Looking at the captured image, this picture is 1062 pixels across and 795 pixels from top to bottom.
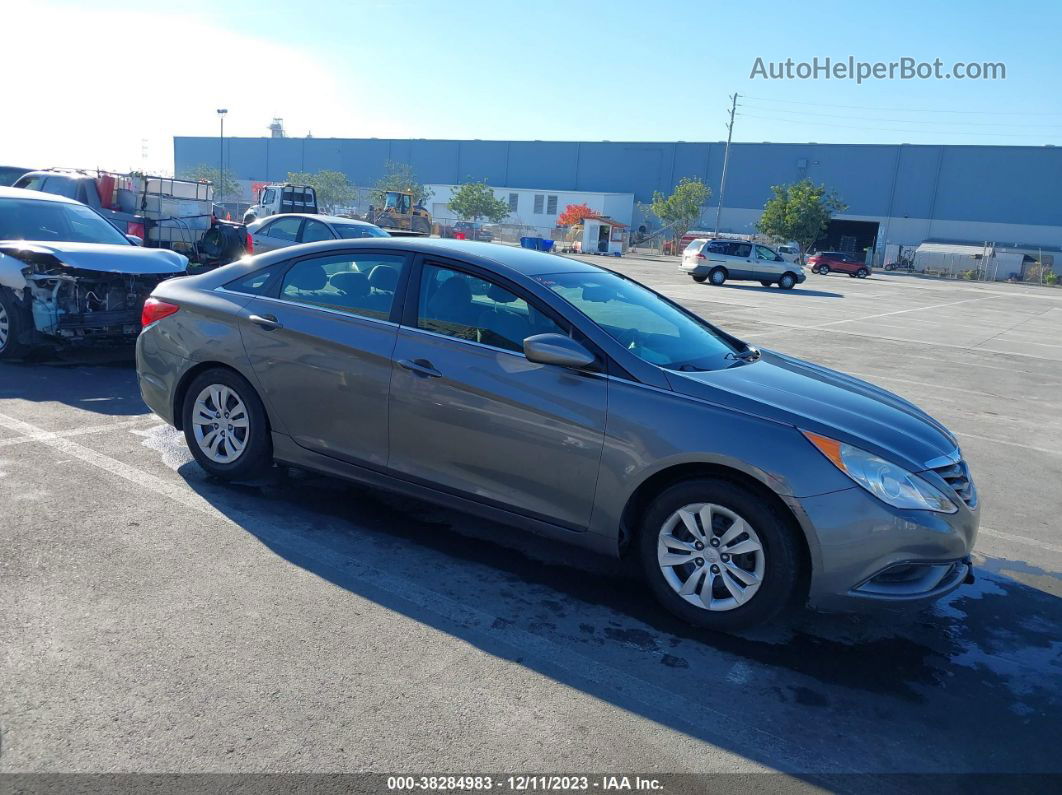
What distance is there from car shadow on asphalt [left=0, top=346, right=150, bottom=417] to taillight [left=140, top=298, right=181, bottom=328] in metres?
1.51

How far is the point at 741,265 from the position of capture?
34.2m

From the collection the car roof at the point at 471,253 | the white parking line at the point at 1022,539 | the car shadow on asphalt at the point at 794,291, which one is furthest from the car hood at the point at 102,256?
the car shadow on asphalt at the point at 794,291

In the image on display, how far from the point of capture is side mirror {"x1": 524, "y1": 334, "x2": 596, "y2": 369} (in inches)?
156

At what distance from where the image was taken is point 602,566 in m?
4.51

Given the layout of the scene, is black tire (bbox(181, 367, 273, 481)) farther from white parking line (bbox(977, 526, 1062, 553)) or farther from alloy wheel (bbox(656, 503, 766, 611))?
white parking line (bbox(977, 526, 1062, 553))

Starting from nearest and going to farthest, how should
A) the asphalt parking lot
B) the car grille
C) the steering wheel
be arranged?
the asphalt parking lot → the car grille → the steering wheel

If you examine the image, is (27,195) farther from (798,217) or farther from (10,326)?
(798,217)

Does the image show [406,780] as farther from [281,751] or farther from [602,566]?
[602,566]

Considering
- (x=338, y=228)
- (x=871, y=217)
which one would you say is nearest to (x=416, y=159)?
(x=871, y=217)

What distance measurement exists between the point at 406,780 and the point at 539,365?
2.03m

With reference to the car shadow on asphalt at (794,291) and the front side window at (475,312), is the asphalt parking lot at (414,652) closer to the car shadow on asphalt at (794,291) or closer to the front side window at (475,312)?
the front side window at (475,312)

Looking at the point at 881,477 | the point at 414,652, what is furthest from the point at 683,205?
the point at 414,652

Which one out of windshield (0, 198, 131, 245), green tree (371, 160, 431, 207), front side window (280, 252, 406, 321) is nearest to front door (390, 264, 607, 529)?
front side window (280, 252, 406, 321)

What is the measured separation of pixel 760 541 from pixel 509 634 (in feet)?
3.84
